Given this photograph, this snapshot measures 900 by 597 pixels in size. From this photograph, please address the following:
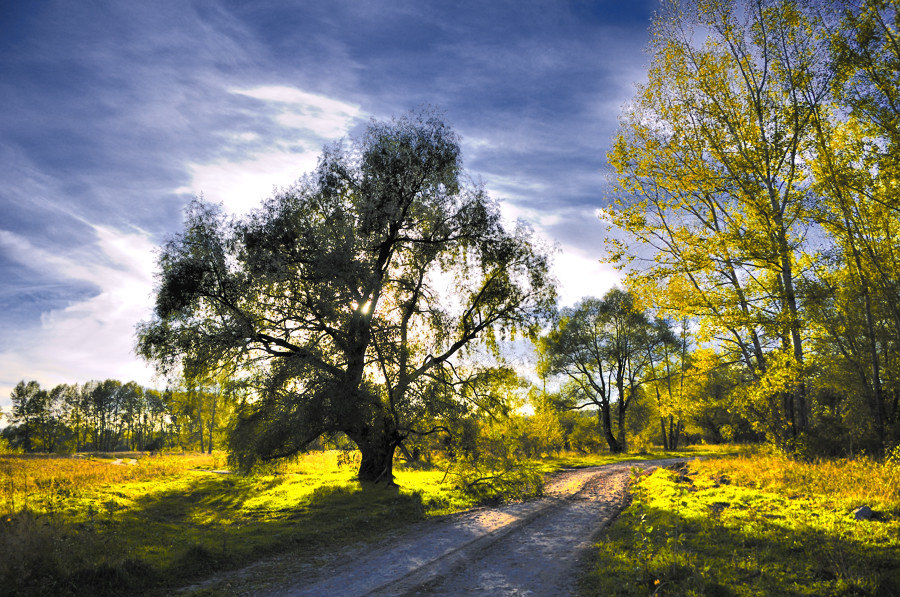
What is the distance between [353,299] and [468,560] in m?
9.94

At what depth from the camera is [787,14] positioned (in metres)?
13.2

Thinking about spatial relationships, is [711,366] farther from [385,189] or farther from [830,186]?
[385,189]

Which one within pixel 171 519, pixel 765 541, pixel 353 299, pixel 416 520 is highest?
pixel 353 299

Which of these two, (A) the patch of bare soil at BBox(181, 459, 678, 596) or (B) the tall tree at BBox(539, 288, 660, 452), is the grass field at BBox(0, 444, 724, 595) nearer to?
(A) the patch of bare soil at BBox(181, 459, 678, 596)

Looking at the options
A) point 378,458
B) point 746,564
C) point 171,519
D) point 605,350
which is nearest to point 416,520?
point 378,458

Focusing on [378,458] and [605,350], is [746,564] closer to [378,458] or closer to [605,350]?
[378,458]

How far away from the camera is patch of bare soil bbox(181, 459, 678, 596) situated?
7.13 metres

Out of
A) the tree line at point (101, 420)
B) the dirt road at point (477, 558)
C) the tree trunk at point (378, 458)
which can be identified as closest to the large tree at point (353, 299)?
the tree trunk at point (378, 458)

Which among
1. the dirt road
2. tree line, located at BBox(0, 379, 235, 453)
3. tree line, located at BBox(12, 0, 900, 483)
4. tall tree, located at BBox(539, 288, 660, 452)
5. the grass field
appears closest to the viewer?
the dirt road

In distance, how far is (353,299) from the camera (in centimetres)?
1623

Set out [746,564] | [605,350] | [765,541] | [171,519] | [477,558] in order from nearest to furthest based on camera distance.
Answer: [746,564] < [765,541] < [477,558] < [171,519] < [605,350]

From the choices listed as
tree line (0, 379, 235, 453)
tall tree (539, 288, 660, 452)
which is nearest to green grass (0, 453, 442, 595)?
tall tree (539, 288, 660, 452)

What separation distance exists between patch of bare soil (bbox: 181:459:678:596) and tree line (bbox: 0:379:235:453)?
48599 mm

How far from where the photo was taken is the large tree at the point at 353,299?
14914 millimetres
